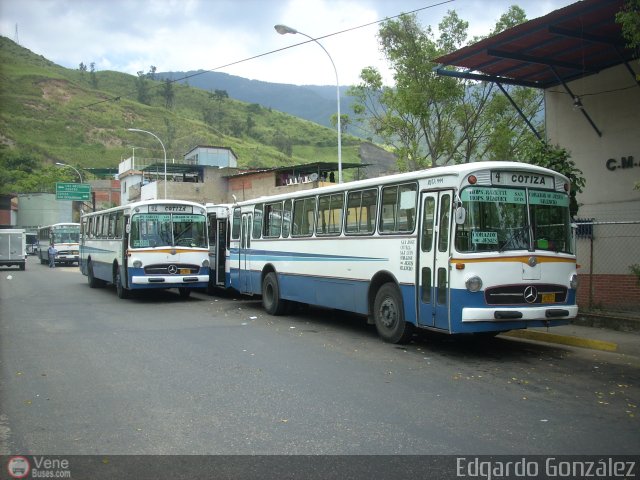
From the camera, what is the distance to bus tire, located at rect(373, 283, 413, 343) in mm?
10281

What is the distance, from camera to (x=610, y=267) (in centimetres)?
1422

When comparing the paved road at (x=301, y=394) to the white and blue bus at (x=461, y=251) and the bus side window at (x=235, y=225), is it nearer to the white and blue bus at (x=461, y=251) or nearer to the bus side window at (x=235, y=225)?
the white and blue bus at (x=461, y=251)

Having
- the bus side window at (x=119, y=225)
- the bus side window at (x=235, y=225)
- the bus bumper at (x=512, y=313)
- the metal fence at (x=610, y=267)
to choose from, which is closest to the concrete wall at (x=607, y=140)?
the metal fence at (x=610, y=267)

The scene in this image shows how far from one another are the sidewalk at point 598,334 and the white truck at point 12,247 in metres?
36.5

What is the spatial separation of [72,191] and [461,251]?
185 ft

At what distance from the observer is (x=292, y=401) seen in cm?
674

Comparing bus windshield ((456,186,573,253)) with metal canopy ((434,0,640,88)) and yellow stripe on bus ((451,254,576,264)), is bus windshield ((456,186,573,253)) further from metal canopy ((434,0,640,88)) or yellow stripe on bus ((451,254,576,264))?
metal canopy ((434,0,640,88))

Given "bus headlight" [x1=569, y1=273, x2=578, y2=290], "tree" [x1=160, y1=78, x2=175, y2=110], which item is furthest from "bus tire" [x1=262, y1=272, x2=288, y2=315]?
"tree" [x1=160, y1=78, x2=175, y2=110]

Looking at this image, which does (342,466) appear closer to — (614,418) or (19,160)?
(614,418)

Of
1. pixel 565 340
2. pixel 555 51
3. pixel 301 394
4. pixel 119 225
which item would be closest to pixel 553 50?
pixel 555 51

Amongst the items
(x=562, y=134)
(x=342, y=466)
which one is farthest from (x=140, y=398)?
(x=562, y=134)

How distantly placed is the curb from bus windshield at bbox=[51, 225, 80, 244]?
39491mm

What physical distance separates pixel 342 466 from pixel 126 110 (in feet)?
485

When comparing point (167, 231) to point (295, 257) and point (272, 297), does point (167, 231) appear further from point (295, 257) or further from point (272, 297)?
point (295, 257)
